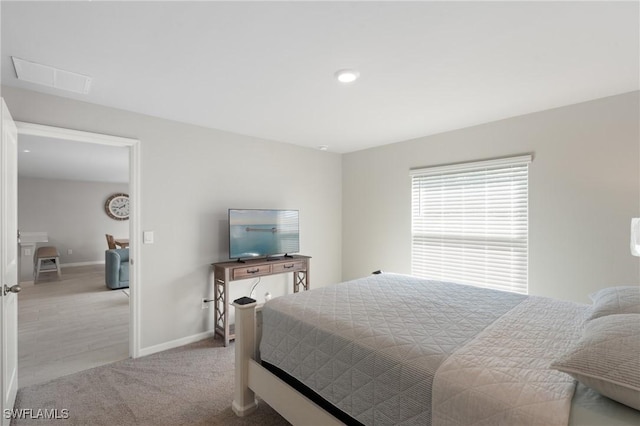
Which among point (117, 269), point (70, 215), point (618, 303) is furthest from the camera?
point (70, 215)

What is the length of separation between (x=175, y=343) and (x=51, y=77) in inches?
104

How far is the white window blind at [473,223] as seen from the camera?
126 inches

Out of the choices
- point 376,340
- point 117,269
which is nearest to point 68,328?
point 117,269

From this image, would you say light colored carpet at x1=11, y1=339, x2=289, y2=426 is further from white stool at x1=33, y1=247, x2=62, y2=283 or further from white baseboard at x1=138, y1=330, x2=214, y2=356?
white stool at x1=33, y1=247, x2=62, y2=283

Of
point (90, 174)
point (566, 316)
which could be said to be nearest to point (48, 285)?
point (90, 174)

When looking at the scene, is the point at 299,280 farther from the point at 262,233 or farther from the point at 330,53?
the point at 330,53

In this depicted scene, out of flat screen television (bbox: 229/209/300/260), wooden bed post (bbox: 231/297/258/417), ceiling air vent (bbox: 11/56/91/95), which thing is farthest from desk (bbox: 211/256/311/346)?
ceiling air vent (bbox: 11/56/91/95)

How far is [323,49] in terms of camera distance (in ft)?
6.21

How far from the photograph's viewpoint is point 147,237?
306 cm

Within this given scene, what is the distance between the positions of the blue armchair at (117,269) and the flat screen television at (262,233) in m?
3.47

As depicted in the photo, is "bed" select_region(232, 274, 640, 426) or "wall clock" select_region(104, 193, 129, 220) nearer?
"bed" select_region(232, 274, 640, 426)

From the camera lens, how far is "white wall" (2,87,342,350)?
2.81 metres

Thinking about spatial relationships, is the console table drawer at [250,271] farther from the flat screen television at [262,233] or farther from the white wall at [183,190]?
the white wall at [183,190]

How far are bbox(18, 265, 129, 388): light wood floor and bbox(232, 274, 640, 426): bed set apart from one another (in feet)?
6.03
